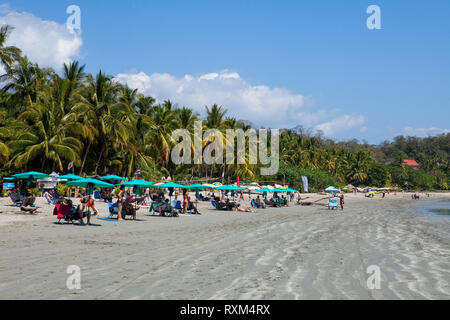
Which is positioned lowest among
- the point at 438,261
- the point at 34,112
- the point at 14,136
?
the point at 438,261

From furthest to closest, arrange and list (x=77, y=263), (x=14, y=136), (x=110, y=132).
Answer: (x=110, y=132), (x=14, y=136), (x=77, y=263)

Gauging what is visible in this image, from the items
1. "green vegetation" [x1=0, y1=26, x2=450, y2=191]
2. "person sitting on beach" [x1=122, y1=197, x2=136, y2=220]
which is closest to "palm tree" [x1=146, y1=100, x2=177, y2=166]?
"green vegetation" [x1=0, y1=26, x2=450, y2=191]

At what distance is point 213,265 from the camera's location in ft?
27.2

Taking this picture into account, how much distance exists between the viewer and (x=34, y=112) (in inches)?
1268

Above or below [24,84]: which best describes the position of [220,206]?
below

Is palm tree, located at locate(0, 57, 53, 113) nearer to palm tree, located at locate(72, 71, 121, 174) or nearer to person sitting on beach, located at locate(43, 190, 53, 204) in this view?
palm tree, located at locate(72, 71, 121, 174)

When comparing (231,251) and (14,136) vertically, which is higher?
(14,136)

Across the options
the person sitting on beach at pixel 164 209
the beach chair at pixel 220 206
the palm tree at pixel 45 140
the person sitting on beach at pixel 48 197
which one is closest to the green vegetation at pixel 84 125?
the palm tree at pixel 45 140

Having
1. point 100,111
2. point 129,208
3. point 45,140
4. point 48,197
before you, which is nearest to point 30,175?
point 48,197

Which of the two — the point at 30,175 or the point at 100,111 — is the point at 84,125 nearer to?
the point at 100,111

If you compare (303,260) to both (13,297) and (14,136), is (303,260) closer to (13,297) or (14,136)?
(13,297)

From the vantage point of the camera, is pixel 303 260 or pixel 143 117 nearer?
pixel 303 260
